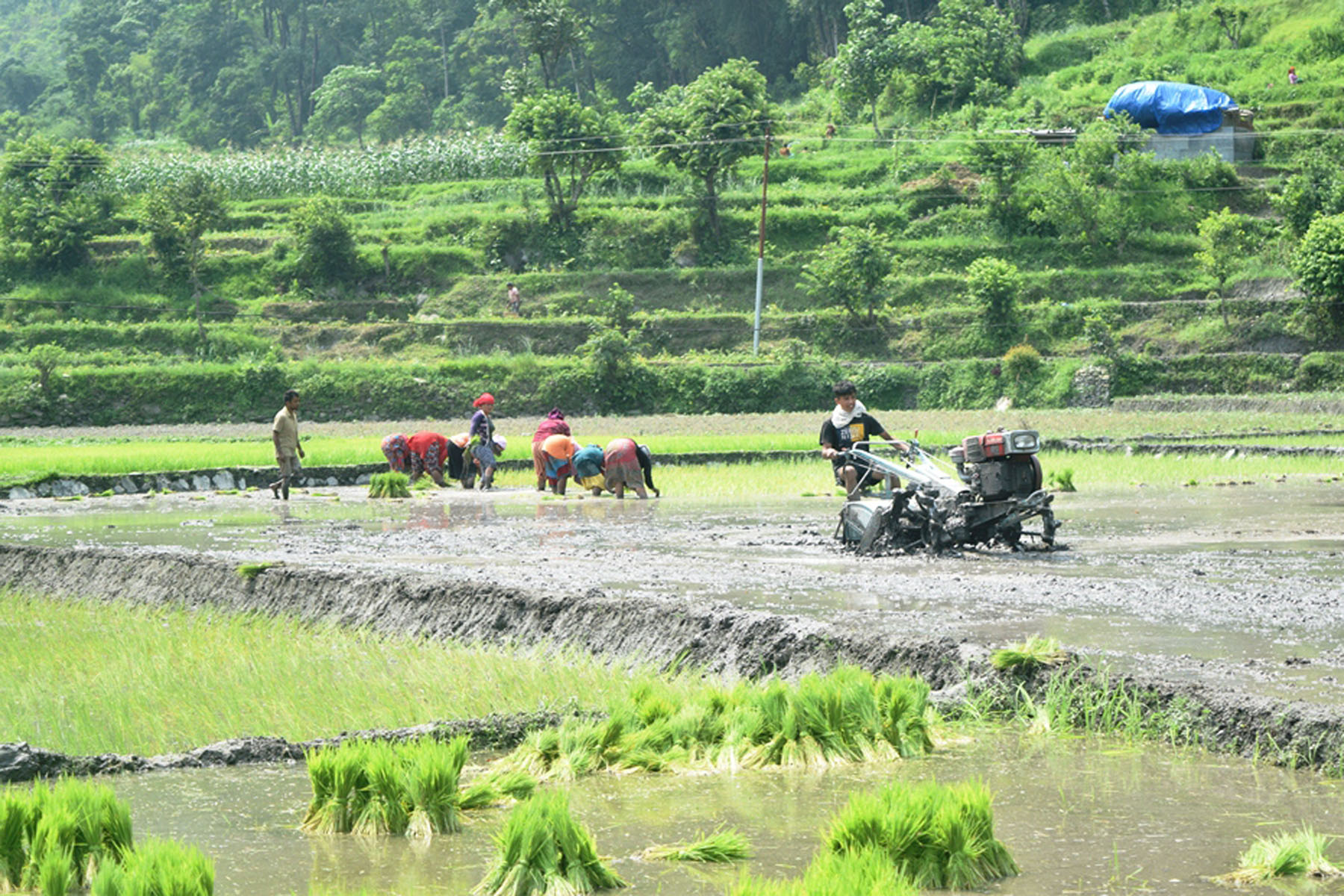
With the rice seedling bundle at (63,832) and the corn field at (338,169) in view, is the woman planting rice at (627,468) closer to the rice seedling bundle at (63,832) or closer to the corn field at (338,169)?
the rice seedling bundle at (63,832)

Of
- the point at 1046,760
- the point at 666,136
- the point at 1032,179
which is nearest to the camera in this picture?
the point at 1046,760

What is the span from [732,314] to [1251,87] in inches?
953

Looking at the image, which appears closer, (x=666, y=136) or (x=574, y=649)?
(x=574, y=649)

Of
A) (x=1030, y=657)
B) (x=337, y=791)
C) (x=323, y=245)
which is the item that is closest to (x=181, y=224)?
(x=323, y=245)

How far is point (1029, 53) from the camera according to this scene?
6206 cm

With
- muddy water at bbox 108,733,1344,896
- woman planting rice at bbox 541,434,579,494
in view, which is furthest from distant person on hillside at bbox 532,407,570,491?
muddy water at bbox 108,733,1344,896

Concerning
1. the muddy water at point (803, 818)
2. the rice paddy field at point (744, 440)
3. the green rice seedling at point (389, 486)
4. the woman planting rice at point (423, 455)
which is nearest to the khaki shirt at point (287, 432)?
the green rice seedling at point (389, 486)

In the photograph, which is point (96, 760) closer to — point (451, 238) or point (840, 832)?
point (840, 832)

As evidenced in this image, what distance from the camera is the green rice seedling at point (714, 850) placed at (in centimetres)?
446

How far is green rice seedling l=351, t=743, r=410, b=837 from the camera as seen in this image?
489cm

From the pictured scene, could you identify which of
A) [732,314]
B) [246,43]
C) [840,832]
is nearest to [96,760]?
[840,832]

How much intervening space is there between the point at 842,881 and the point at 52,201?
52858 millimetres

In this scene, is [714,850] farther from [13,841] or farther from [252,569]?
[252,569]

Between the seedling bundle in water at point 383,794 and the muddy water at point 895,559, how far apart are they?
3594mm
